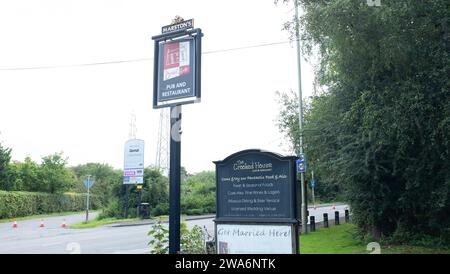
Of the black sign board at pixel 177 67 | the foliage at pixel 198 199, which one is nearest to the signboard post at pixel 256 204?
the black sign board at pixel 177 67

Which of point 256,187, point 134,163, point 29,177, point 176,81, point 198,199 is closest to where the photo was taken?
point 256,187

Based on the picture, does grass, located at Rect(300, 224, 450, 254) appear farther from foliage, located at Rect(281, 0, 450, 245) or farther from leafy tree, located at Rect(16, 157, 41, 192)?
leafy tree, located at Rect(16, 157, 41, 192)

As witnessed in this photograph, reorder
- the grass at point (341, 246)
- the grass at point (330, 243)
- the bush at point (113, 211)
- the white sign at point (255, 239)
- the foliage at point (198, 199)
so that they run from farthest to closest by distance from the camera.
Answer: the foliage at point (198, 199) < the bush at point (113, 211) < the grass at point (330, 243) < the grass at point (341, 246) < the white sign at point (255, 239)

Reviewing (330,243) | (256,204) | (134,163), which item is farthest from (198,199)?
(256,204)

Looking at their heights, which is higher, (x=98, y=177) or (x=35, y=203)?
(x=98, y=177)

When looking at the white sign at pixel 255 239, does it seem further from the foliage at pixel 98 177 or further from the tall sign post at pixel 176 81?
the foliage at pixel 98 177

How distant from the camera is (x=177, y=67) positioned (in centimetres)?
858

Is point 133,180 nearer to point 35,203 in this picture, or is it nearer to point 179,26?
point 35,203

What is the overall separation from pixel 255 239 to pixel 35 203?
41.8 meters

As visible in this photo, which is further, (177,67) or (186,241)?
(186,241)

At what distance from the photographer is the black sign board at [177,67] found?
27.3ft

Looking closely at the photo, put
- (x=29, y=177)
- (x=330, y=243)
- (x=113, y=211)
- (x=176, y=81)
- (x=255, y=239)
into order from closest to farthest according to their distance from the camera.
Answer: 1. (x=255, y=239)
2. (x=176, y=81)
3. (x=330, y=243)
4. (x=113, y=211)
5. (x=29, y=177)

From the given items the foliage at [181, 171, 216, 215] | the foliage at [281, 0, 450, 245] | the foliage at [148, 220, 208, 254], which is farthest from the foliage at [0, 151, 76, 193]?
the foliage at [148, 220, 208, 254]
